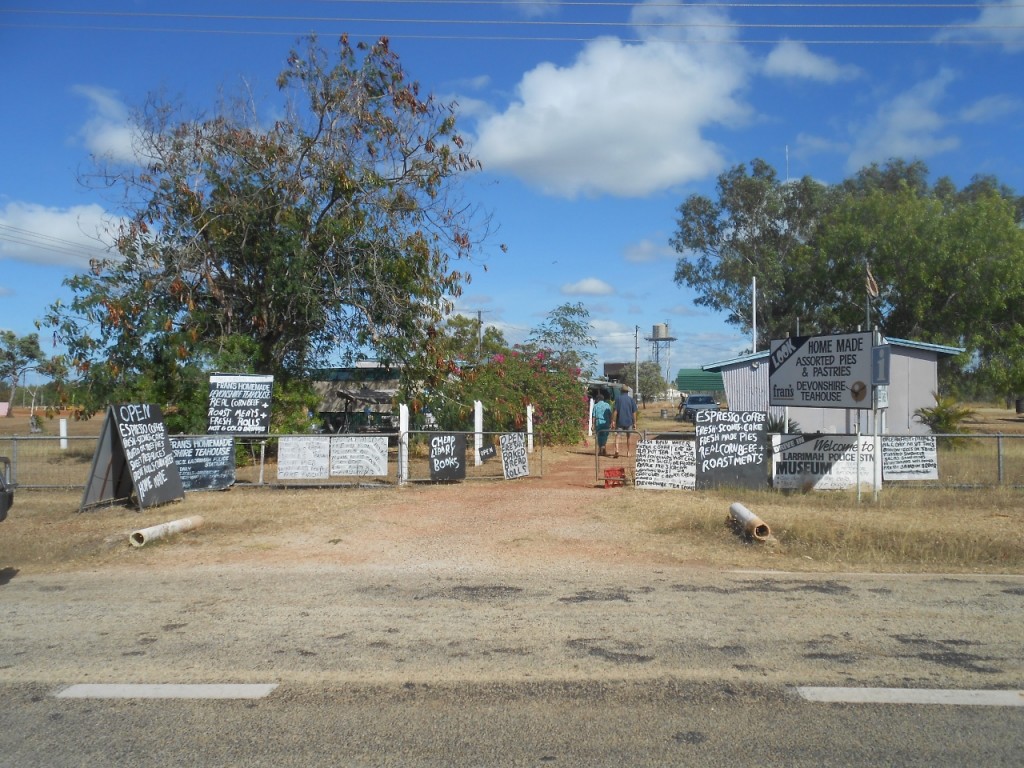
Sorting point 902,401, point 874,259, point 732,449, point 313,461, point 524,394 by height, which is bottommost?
point 313,461

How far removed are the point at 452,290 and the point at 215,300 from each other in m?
6.25

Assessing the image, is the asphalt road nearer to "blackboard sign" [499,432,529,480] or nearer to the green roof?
"blackboard sign" [499,432,529,480]

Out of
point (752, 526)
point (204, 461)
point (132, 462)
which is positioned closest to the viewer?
point (752, 526)

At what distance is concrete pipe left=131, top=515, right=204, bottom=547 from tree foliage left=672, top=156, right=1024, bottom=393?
2076cm

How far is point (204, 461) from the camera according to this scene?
1609cm

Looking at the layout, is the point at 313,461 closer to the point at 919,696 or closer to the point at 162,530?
the point at 162,530

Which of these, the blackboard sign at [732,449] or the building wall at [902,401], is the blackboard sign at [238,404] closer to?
the blackboard sign at [732,449]

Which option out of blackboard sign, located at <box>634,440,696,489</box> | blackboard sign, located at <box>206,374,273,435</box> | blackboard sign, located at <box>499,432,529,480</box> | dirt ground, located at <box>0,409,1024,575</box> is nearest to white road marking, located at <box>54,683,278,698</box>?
dirt ground, located at <box>0,409,1024,575</box>

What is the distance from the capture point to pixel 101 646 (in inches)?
272

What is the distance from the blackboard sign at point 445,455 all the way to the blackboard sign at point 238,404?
137 inches

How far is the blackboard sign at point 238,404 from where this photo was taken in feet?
55.4

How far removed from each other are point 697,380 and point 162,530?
60460mm

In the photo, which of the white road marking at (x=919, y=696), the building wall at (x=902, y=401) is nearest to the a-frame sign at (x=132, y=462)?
the white road marking at (x=919, y=696)

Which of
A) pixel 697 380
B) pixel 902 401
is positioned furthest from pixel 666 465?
pixel 697 380
